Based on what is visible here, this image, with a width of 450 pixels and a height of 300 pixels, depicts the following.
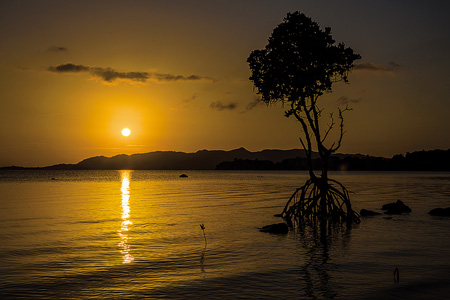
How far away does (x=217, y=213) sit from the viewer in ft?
130

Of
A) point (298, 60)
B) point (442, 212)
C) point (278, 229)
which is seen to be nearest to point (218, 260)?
point (278, 229)

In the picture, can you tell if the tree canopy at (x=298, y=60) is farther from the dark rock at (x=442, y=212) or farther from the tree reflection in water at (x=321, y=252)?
the dark rock at (x=442, y=212)

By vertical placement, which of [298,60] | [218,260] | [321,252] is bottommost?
[321,252]

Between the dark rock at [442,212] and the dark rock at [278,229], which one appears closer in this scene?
the dark rock at [278,229]

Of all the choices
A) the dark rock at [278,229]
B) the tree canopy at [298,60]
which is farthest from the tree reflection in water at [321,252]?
the tree canopy at [298,60]

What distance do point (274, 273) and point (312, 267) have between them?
2168mm

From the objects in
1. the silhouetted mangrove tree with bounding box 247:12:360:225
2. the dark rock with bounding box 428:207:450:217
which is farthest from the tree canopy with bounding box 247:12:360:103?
the dark rock with bounding box 428:207:450:217

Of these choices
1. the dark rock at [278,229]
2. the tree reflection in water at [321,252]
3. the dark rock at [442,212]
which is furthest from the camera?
the dark rock at [442,212]

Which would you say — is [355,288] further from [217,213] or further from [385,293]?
[217,213]

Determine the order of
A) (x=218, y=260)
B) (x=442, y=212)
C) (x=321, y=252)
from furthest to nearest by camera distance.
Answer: (x=442, y=212)
(x=321, y=252)
(x=218, y=260)

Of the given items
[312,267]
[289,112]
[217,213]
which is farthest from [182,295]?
[217,213]

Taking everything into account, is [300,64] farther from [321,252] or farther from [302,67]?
[321,252]

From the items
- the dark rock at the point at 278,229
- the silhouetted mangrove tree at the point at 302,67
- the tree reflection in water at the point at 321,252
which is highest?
the silhouetted mangrove tree at the point at 302,67

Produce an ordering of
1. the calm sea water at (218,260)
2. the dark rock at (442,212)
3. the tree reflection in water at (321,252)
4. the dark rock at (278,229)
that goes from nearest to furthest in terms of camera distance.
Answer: the calm sea water at (218,260), the tree reflection in water at (321,252), the dark rock at (278,229), the dark rock at (442,212)
